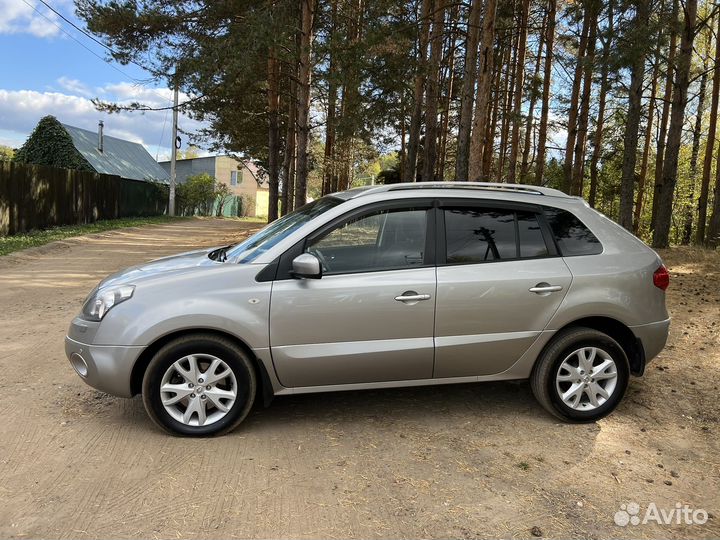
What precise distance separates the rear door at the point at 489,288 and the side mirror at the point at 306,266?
36.0 inches

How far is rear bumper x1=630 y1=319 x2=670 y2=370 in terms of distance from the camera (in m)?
4.35

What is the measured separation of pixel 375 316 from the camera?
3943 millimetres

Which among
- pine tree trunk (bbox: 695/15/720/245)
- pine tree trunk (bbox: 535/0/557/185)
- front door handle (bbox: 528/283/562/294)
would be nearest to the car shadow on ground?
front door handle (bbox: 528/283/562/294)

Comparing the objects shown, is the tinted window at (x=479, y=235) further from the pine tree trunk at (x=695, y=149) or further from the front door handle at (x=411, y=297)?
the pine tree trunk at (x=695, y=149)

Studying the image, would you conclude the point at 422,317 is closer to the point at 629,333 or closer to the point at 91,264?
the point at 629,333

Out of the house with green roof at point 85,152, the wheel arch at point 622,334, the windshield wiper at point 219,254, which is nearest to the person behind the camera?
the wheel arch at point 622,334

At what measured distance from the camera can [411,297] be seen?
397 cm

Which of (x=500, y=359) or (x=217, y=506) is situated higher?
(x=500, y=359)

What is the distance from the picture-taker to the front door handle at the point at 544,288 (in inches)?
163

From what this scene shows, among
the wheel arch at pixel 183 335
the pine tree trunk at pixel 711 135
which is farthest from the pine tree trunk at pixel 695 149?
the wheel arch at pixel 183 335

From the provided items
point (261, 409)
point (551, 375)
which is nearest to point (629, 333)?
point (551, 375)

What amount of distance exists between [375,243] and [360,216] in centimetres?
24

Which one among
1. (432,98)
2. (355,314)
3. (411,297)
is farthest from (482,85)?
(355,314)

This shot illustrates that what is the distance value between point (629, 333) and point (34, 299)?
8416mm
